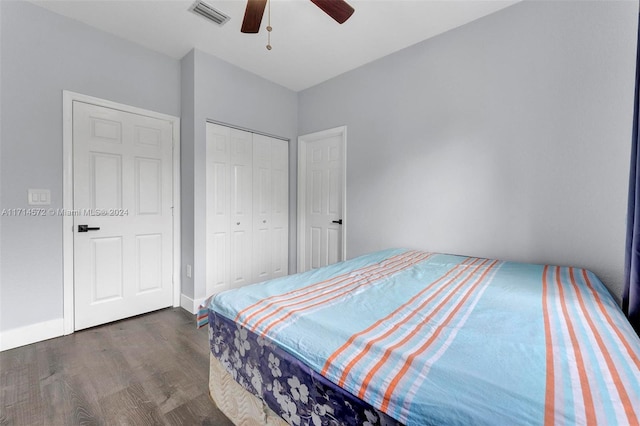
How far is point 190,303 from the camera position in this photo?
2.76 metres

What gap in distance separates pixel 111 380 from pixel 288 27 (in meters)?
2.91

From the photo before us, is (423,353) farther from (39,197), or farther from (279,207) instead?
(279,207)

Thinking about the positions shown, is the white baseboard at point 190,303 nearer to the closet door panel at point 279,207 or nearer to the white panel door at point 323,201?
the closet door panel at point 279,207

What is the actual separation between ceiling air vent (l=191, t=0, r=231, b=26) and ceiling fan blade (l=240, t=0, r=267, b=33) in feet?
1.71

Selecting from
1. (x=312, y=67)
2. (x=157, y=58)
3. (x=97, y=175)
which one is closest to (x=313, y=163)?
(x=312, y=67)

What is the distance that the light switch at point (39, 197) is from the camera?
2.10m

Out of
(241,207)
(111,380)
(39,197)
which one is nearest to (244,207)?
(241,207)

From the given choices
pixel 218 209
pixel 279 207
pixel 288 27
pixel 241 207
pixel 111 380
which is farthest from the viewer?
pixel 279 207

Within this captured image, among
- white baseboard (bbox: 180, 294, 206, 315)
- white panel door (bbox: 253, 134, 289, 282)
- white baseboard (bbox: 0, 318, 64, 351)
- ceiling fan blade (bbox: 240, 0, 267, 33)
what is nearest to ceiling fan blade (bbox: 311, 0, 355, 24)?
ceiling fan blade (bbox: 240, 0, 267, 33)

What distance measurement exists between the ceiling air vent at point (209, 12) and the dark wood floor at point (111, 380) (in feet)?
8.53

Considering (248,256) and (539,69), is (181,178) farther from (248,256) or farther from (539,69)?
(539,69)

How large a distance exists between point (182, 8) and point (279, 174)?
74.3 inches

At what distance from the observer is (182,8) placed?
7.09 feet

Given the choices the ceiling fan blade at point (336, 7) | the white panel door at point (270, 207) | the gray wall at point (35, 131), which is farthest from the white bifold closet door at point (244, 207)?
the ceiling fan blade at point (336, 7)
